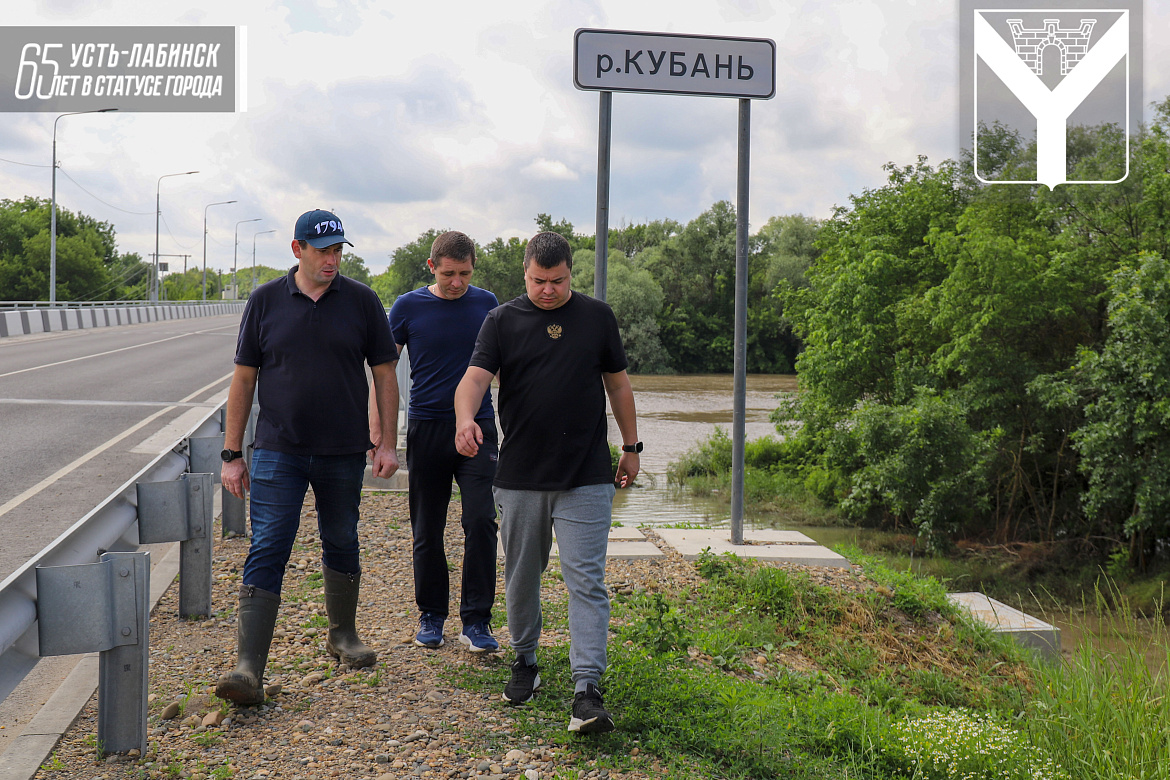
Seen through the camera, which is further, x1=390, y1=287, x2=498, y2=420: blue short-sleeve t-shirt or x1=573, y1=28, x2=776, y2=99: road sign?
x1=573, y1=28, x2=776, y2=99: road sign

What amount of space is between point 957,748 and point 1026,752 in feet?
0.94

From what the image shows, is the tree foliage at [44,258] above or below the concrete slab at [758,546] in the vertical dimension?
above

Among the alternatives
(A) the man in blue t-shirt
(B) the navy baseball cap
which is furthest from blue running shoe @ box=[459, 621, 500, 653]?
(B) the navy baseball cap

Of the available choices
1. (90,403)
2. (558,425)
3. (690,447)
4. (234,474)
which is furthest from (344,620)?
(690,447)

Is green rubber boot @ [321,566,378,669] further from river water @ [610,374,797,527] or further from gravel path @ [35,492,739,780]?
river water @ [610,374,797,527]

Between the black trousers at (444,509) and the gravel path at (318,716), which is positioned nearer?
the gravel path at (318,716)

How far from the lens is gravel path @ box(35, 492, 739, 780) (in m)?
3.13

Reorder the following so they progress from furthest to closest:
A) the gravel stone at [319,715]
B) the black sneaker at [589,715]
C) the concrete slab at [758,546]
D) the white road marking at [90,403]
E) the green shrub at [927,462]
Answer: the green shrub at [927,462], the white road marking at [90,403], the concrete slab at [758,546], the black sneaker at [589,715], the gravel stone at [319,715]

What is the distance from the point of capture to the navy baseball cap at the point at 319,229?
3.72 metres

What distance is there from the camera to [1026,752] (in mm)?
3621

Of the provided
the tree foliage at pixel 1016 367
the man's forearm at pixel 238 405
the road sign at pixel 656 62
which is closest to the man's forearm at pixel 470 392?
the man's forearm at pixel 238 405

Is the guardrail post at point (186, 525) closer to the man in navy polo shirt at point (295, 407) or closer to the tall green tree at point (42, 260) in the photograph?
the man in navy polo shirt at point (295, 407)

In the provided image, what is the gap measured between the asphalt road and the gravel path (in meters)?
1.68

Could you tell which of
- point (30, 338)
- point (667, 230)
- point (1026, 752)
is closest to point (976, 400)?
point (1026, 752)
